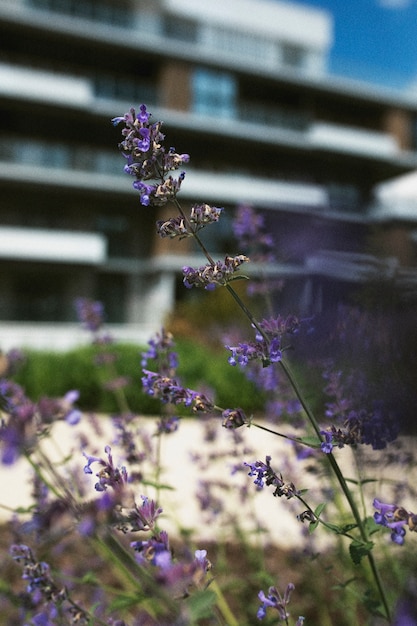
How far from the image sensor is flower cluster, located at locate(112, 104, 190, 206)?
88 cm

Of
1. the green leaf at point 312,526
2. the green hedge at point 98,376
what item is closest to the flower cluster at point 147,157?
the green leaf at point 312,526

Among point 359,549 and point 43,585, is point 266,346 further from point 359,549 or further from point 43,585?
point 43,585

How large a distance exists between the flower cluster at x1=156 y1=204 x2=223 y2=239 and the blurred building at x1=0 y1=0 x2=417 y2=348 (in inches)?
742

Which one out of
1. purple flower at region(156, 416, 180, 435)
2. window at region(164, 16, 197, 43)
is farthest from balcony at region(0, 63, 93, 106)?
purple flower at region(156, 416, 180, 435)

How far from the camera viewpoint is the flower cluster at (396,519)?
0.69m

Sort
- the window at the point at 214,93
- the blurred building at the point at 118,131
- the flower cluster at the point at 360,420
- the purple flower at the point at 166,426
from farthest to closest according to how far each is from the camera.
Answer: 1. the window at the point at 214,93
2. the blurred building at the point at 118,131
3. the purple flower at the point at 166,426
4. the flower cluster at the point at 360,420

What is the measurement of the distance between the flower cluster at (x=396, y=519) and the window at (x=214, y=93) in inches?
1017

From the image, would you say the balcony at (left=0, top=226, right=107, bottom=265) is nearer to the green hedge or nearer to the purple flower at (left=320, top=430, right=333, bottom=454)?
the green hedge

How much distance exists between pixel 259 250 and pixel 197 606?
1349mm

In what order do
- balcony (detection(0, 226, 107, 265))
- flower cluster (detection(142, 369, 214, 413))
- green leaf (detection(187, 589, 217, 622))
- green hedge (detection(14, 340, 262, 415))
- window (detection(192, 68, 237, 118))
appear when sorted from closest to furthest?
green leaf (detection(187, 589, 217, 622))
flower cluster (detection(142, 369, 214, 413))
green hedge (detection(14, 340, 262, 415))
balcony (detection(0, 226, 107, 265))
window (detection(192, 68, 237, 118))

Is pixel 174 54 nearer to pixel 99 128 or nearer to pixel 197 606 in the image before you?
→ pixel 99 128

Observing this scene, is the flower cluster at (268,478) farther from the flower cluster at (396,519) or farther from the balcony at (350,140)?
the balcony at (350,140)

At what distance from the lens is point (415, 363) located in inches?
24.5

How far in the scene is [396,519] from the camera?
2.33ft
